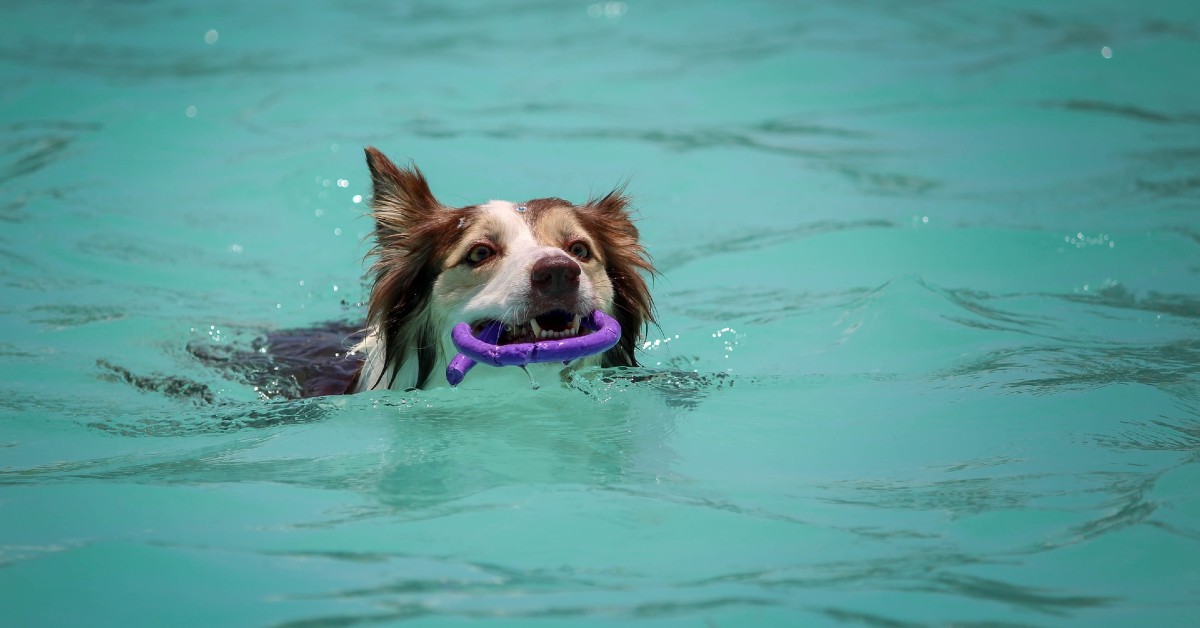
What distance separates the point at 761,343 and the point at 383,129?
4973mm

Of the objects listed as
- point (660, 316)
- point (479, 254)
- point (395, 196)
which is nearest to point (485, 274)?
point (479, 254)

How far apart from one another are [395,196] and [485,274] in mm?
634

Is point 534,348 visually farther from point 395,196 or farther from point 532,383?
point 395,196

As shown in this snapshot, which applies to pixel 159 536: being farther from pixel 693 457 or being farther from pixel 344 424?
pixel 693 457

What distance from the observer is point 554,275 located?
14.4ft

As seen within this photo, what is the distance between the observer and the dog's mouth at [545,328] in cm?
459

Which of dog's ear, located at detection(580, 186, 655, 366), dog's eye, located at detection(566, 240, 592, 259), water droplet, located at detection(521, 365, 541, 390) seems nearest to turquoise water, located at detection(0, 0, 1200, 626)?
water droplet, located at detection(521, 365, 541, 390)

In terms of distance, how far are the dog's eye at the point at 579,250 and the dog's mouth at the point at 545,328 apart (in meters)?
0.30

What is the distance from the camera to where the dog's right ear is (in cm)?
495

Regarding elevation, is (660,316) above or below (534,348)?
below

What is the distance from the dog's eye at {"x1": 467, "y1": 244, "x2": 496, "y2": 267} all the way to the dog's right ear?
1.26ft

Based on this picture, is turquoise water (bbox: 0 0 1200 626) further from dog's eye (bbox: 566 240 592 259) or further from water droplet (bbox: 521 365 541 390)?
dog's eye (bbox: 566 240 592 259)

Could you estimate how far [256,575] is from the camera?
3299mm

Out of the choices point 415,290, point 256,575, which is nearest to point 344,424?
point 415,290
